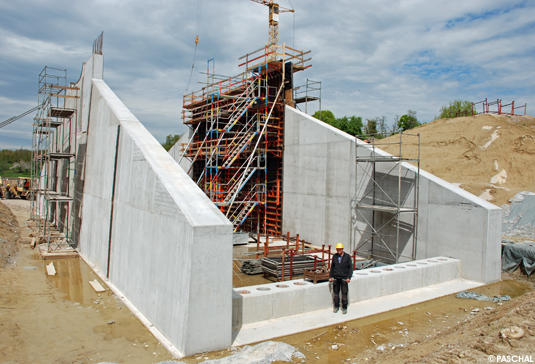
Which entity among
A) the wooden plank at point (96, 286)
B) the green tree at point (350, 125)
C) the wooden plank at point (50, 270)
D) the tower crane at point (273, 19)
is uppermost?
the tower crane at point (273, 19)

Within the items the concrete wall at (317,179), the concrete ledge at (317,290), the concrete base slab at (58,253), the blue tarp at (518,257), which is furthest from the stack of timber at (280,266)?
the concrete base slab at (58,253)

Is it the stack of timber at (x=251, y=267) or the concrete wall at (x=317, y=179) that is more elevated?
the concrete wall at (x=317, y=179)

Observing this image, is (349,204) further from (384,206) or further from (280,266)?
(280,266)

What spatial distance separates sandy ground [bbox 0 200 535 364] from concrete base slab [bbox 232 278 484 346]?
0.23 meters

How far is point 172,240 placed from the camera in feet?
24.6

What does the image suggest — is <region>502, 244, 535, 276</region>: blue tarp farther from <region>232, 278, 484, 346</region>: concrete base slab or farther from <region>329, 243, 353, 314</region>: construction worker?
<region>329, 243, 353, 314</region>: construction worker

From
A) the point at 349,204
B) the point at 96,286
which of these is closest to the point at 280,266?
the point at 349,204

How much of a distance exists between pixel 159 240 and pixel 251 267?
522cm

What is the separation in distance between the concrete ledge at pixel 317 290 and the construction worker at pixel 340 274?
0.99 ft

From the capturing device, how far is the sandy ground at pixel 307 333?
5.90 meters

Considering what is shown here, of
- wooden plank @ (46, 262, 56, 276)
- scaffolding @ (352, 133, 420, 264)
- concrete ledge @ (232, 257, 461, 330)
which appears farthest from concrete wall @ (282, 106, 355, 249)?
wooden plank @ (46, 262, 56, 276)

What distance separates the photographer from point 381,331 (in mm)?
7988

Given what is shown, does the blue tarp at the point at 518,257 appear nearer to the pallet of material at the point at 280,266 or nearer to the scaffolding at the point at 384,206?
the scaffolding at the point at 384,206

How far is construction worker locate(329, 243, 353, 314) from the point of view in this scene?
341 inches
